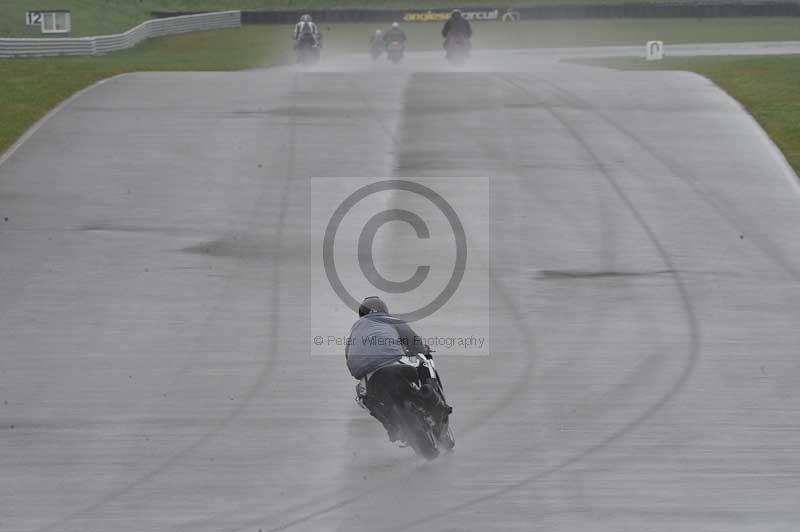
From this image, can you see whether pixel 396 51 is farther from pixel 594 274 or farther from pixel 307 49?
pixel 594 274

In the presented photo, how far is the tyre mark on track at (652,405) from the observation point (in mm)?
9750

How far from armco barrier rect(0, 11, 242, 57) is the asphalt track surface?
14904mm

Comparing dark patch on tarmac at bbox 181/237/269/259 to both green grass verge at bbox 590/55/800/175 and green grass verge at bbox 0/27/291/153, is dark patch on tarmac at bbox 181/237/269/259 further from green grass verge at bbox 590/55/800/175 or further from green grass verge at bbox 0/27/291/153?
green grass verge at bbox 590/55/800/175

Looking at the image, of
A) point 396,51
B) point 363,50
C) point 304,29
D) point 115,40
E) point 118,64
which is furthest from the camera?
point 363,50

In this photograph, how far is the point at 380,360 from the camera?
34.2 feet

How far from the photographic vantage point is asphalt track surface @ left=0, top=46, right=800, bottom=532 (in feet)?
33.1

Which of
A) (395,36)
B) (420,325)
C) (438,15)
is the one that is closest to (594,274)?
(420,325)

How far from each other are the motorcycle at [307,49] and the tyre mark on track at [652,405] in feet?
66.2

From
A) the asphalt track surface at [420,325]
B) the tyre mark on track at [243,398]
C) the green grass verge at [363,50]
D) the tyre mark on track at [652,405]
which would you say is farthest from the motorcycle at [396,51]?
the tyre mark on track at [243,398]

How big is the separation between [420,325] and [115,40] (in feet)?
119

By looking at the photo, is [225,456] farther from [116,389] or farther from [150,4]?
[150,4]

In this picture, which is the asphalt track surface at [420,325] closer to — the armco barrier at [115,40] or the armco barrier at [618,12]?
the armco barrier at [115,40]

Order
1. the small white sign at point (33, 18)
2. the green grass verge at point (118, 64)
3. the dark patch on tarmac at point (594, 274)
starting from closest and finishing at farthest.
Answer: the dark patch on tarmac at point (594, 274) → the green grass verge at point (118, 64) → the small white sign at point (33, 18)

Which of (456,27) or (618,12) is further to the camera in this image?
(618,12)
